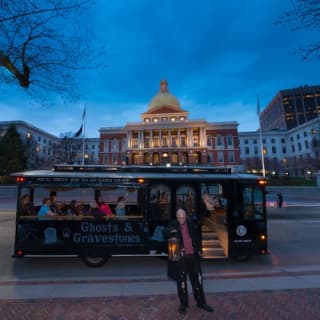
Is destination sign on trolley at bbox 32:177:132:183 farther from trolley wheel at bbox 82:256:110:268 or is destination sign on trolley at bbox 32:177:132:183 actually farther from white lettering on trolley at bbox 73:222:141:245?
trolley wheel at bbox 82:256:110:268

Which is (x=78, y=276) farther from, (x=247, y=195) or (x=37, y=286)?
(x=247, y=195)

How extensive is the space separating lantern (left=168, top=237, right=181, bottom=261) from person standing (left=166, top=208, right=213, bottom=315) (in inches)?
2.5

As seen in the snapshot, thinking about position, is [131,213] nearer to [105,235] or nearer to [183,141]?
[105,235]

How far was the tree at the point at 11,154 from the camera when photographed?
43969 millimetres

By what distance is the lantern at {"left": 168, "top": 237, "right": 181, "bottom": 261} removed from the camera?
163 inches

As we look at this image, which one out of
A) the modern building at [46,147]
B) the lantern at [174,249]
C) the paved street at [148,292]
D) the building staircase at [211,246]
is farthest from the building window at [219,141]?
the lantern at [174,249]

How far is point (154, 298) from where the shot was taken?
466 cm

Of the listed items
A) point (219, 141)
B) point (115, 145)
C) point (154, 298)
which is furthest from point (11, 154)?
point (219, 141)

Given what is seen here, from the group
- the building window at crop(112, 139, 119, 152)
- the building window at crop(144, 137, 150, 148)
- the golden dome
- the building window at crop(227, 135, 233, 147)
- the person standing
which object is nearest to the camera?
the person standing

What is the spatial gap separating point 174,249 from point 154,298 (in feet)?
4.53

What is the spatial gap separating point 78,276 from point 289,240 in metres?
9.00

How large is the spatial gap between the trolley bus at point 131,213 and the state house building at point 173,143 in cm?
5514

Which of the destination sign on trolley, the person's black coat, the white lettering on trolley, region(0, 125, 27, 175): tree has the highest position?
region(0, 125, 27, 175): tree

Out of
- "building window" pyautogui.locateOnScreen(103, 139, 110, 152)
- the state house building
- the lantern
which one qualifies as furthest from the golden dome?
the lantern
